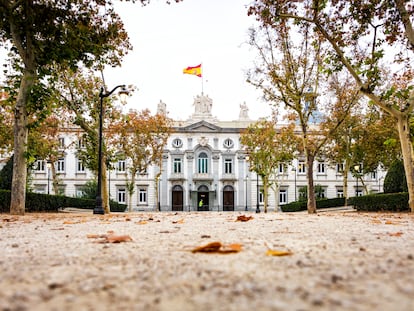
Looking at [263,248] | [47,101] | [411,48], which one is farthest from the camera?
[47,101]

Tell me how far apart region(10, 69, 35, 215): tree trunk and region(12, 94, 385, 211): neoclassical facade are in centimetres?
3278

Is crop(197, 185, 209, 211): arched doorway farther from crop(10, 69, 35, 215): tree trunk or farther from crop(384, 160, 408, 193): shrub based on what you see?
crop(10, 69, 35, 215): tree trunk

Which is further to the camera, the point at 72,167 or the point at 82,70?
the point at 72,167

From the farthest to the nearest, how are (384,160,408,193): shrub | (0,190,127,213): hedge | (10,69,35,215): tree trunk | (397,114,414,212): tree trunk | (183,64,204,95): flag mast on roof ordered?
(183,64,204,95): flag mast on roof
(384,160,408,193): shrub
(0,190,127,213): hedge
(397,114,414,212): tree trunk
(10,69,35,215): tree trunk

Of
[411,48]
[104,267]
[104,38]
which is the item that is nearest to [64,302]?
[104,267]

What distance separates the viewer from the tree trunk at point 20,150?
11078mm

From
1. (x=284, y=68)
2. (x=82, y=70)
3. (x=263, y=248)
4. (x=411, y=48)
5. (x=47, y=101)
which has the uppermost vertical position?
(x=82, y=70)

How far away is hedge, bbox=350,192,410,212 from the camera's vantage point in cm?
1560

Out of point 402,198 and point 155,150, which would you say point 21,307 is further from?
point 155,150

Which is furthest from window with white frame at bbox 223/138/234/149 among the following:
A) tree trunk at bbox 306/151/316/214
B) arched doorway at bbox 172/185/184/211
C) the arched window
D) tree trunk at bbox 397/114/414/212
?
tree trunk at bbox 397/114/414/212

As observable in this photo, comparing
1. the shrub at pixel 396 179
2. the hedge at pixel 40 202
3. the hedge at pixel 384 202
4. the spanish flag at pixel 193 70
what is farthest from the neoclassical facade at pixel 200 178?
the shrub at pixel 396 179

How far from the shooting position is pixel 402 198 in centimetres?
1557

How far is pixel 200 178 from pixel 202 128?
6.02m

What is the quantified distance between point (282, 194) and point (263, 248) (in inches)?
1710
